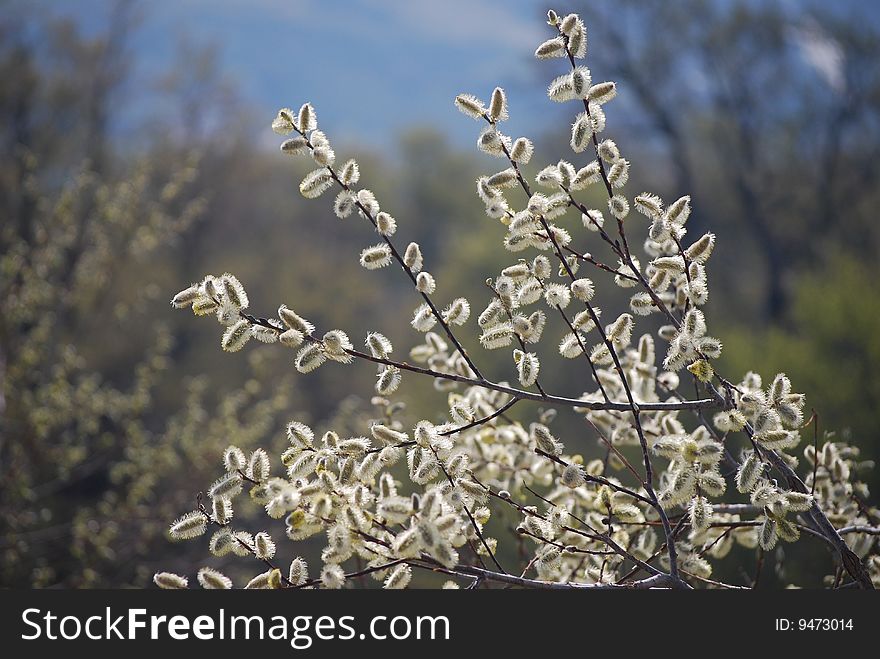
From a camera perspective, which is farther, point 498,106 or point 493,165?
point 493,165

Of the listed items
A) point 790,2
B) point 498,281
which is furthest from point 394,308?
point 498,281

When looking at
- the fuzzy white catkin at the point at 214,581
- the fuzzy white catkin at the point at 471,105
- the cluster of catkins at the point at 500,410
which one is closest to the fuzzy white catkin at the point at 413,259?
the cluster of catkins at the point at 500,410

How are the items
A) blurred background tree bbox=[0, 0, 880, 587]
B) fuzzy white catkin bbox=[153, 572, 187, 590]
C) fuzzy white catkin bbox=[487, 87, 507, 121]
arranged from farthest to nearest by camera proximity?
blurred background tree bbox=[0, 0, 880, 587] → fuzzy white catkin bbox=[487, 87, 507, 121] → fuzzy white catkin bbox=[153, 572, 187, 590]

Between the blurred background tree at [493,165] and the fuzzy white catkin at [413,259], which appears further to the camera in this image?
the blurred background tree at [493,165]

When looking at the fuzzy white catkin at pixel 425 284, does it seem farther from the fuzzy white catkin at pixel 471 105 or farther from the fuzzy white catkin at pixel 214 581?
the fuzzy white catkin at pixel 214 581

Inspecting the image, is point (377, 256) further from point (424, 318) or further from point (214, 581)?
point (214, 581)

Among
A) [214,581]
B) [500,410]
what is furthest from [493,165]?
[214,581]

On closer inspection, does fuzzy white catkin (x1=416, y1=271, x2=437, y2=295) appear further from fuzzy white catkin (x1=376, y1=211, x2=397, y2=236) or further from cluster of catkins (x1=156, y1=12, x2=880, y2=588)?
fuzzy white catkin (x1=376, y1=211, x2=397, y2=236)

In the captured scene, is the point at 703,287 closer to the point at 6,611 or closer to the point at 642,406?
the point at 642,406

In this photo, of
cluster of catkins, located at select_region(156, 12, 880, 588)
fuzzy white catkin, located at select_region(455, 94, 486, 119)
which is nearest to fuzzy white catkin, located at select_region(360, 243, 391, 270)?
cluster of catkins, located at select_region(156, 12, 880, 588)

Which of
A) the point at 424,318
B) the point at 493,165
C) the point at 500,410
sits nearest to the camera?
the point at 500,410

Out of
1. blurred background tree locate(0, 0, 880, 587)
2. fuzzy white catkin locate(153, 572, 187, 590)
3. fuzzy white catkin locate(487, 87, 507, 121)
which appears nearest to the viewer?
fuzzy white catkin locate(153, 572, 187, 590)

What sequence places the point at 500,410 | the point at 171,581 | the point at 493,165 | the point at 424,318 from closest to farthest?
the point at 171,581 → the point at 500,410 → the point at 424,318 → the point at 493,165

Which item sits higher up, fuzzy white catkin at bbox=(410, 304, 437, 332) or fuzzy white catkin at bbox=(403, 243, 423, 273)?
fuzzy white catkin at bbox=(403, 243, 423, 273)
